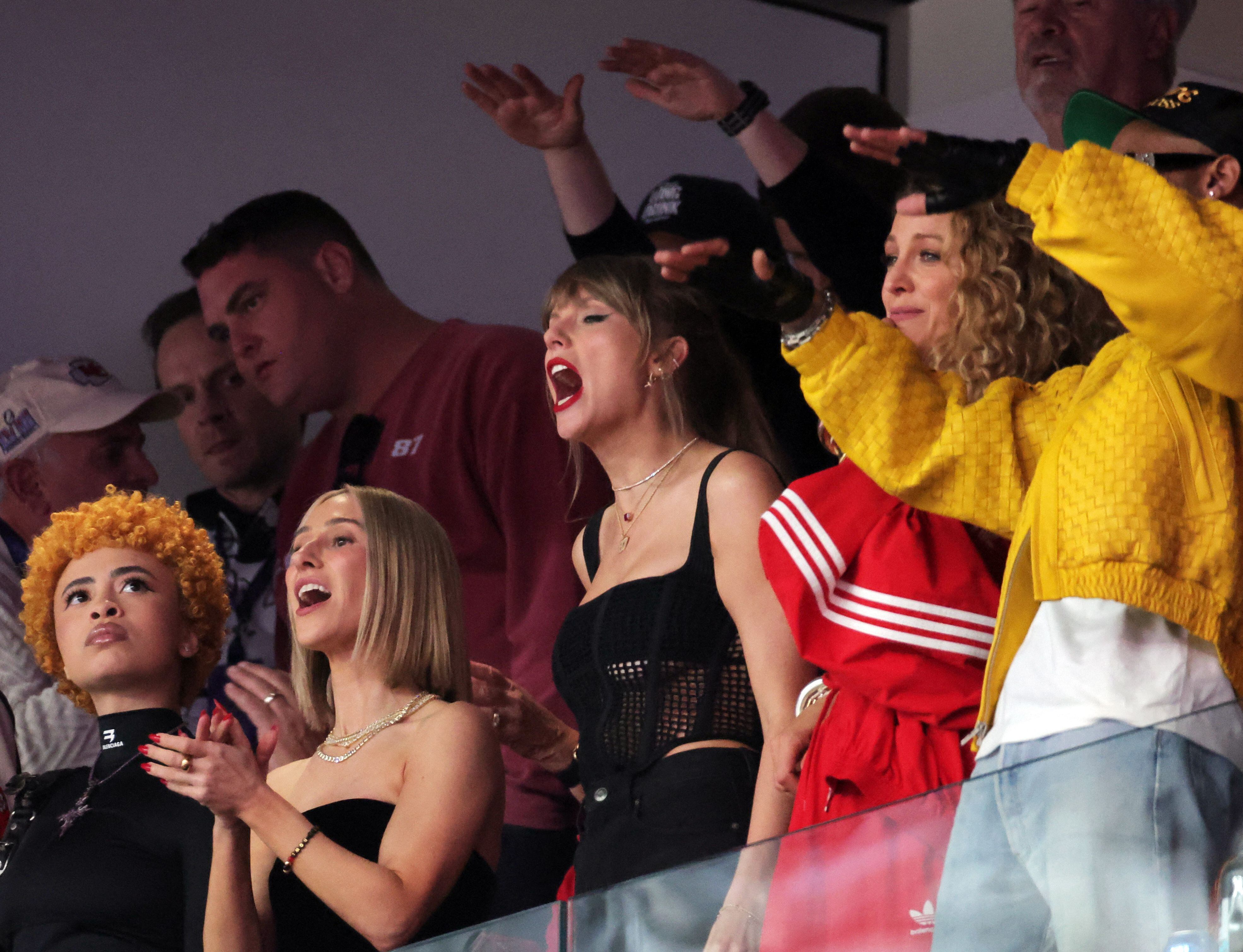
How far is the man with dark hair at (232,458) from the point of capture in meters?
3.00

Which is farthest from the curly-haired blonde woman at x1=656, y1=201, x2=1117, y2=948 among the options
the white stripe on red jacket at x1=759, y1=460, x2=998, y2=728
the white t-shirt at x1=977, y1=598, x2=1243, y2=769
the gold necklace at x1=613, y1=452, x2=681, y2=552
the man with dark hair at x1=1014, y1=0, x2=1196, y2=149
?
the man with dark hair at x1=1014, y1=0, x2=1196, y2=149

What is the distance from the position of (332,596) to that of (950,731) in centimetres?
99

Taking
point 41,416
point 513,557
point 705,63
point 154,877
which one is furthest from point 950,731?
point 41,416

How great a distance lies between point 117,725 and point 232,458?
2.50ft

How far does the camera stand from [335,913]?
6.68 feet

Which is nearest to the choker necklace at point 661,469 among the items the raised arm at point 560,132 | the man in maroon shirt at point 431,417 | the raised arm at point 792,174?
the raised arm at point 792,174

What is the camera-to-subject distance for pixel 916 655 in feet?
5.41

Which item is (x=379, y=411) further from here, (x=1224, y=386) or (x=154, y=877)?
(x=1224, y=386)

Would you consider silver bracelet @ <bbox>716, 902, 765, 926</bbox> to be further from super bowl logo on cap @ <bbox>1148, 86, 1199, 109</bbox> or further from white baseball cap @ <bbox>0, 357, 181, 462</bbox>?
white baseball cap @ <bbox>0, 357, 181, 462</bbox>

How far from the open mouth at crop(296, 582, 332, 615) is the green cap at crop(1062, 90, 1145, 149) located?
1234 mm

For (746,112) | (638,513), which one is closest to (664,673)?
(638,513)

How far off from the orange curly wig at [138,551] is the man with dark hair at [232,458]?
35 centimetres

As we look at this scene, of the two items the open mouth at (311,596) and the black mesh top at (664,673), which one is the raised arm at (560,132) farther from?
the black mesh top at (664,673)

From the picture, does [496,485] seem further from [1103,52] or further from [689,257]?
[689,257]
